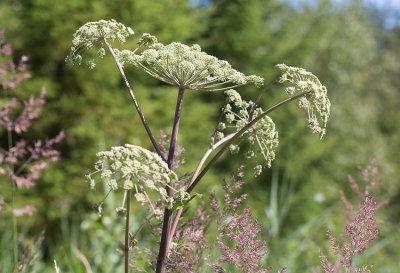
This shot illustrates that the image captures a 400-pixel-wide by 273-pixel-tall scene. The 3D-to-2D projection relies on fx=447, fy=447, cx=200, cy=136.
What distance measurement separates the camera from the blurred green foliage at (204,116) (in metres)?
3.64

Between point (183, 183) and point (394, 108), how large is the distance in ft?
88.5

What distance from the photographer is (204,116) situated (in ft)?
34.8

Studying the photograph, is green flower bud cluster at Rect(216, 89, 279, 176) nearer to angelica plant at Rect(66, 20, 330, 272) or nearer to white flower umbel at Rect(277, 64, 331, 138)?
angelica plant at Rect(66, 20, 330, 272)

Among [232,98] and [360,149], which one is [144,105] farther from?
[360,149]

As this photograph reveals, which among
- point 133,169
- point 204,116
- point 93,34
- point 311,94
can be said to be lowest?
point 133,169

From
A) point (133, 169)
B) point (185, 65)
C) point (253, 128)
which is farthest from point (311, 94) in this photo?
point (133, 169)

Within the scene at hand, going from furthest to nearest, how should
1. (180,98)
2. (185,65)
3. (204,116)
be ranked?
(204,116), (180,98), (185,65)

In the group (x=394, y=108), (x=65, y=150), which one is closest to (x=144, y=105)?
(x=65, y=150)

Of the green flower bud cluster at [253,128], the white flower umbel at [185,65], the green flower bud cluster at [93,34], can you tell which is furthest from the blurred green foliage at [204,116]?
the green flower bud cluster at [93,34]

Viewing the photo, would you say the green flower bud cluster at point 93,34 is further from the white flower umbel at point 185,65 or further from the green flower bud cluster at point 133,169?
the green flower bud cluster at point 133,169

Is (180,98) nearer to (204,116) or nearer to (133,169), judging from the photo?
(133,169)

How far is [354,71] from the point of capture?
65.4ft

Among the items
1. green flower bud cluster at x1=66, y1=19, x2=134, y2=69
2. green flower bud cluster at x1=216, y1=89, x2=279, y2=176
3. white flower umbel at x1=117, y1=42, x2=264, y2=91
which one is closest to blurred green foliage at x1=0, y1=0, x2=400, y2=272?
green flower bud cluster at x1=216, y1=89, x2=279, y2=176

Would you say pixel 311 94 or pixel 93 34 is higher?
pixel 93 34
